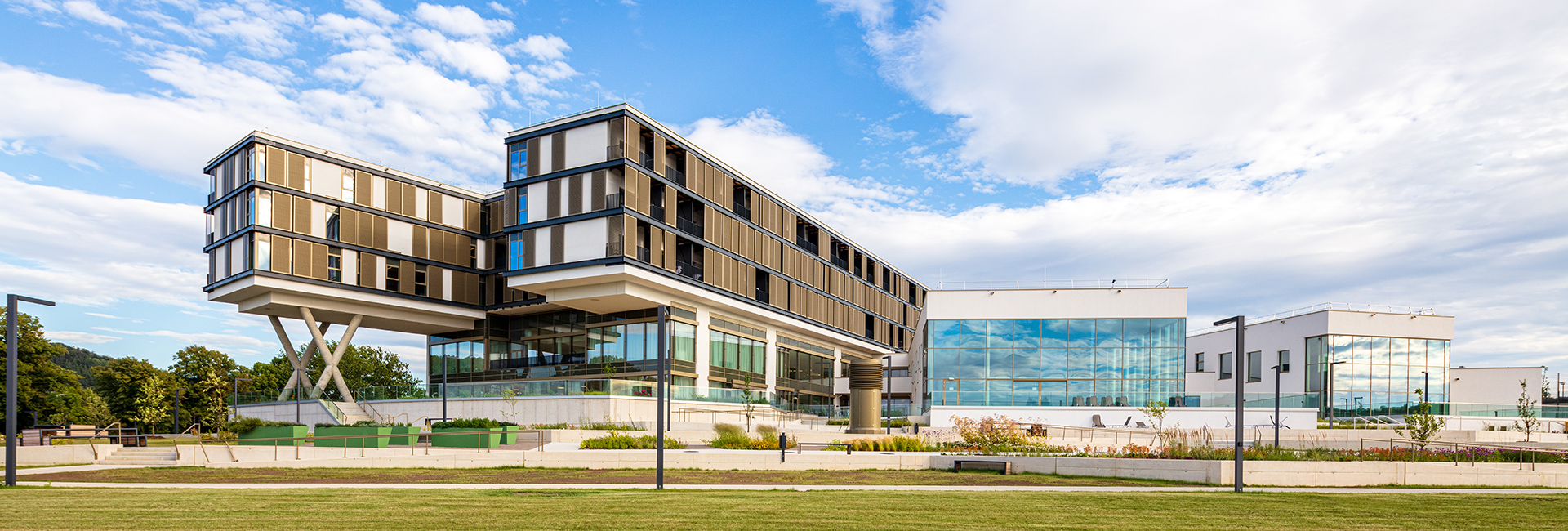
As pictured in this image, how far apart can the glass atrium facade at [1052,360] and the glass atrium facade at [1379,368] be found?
1599 centimetres

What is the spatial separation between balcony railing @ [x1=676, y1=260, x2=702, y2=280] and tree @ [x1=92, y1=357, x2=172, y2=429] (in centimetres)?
4640

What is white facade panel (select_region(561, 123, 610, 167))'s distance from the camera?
50.4 m

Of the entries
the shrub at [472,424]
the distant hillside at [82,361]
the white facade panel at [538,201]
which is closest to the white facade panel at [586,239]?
the white facade panel at [538,201]

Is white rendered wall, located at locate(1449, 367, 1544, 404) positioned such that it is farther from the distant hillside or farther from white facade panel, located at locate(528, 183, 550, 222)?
the distant hillside

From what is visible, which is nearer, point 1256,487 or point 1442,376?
point 1256,487

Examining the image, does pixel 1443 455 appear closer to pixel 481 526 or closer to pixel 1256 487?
pixel 1256 487

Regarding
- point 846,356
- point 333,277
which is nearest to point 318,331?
point 333,277

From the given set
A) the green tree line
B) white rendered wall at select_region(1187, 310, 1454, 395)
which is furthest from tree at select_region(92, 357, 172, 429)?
white rendered wall at select_region(1187, 310, 1454, 395)

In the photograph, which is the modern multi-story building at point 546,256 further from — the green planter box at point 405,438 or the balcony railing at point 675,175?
the green planter box at point 405,438

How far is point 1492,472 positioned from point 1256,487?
6.06 m

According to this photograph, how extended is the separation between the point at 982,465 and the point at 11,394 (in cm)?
2117

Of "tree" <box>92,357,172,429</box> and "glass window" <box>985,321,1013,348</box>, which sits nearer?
"glass window" <box>985,321,1013,348</box>

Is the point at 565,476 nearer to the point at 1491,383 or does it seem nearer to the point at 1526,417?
the point at 1526,417

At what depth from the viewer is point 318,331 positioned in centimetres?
5569
